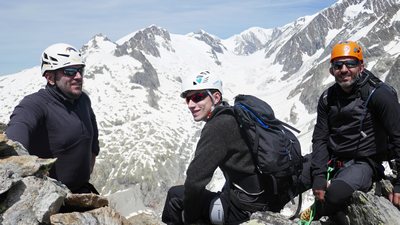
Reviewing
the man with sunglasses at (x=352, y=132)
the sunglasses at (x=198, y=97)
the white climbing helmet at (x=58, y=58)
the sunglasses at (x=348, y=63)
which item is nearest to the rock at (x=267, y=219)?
the man with sunglasses at (x=352, y=132)

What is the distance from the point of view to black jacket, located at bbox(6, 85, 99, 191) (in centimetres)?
873

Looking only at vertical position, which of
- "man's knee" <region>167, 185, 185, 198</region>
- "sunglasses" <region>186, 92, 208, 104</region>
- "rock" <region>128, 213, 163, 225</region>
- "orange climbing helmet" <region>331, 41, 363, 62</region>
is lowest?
"rock" <region>128, 213, 163, 225</region>

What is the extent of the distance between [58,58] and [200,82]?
3634 mm

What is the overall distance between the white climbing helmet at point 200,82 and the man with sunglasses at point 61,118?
2.87 meters

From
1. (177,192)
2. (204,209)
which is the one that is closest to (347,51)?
(204,209)

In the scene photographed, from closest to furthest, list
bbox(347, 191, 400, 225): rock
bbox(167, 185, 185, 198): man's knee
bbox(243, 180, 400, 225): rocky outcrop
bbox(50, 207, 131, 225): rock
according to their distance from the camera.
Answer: bbox(50, 207, 131, 225): rock
bbox(243, 180, 400, 225): rocky outcrop
bbox(347, 191, 400, 225): rock
bbox(167, 185, 185, 198): man's knee

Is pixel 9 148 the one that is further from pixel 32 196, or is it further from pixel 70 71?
pixel 70 71

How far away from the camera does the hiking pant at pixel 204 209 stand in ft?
29.6

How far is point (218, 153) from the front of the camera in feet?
27.1

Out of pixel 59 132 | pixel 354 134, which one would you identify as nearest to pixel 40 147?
pixel 59 132

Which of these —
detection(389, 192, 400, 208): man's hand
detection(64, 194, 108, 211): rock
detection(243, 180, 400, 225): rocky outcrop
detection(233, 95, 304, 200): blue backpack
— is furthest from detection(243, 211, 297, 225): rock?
detection(64, 194, 108, 211): rock

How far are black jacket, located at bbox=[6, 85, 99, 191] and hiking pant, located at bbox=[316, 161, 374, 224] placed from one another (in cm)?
630

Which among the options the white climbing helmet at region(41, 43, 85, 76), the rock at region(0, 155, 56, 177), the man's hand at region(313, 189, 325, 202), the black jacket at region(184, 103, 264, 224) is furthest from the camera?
the man's hand at region(313, 189, 325, 202)

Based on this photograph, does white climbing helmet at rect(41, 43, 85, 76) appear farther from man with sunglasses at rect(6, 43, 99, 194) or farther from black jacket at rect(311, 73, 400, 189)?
black jacket at rect(311, 73, 400, 189)
